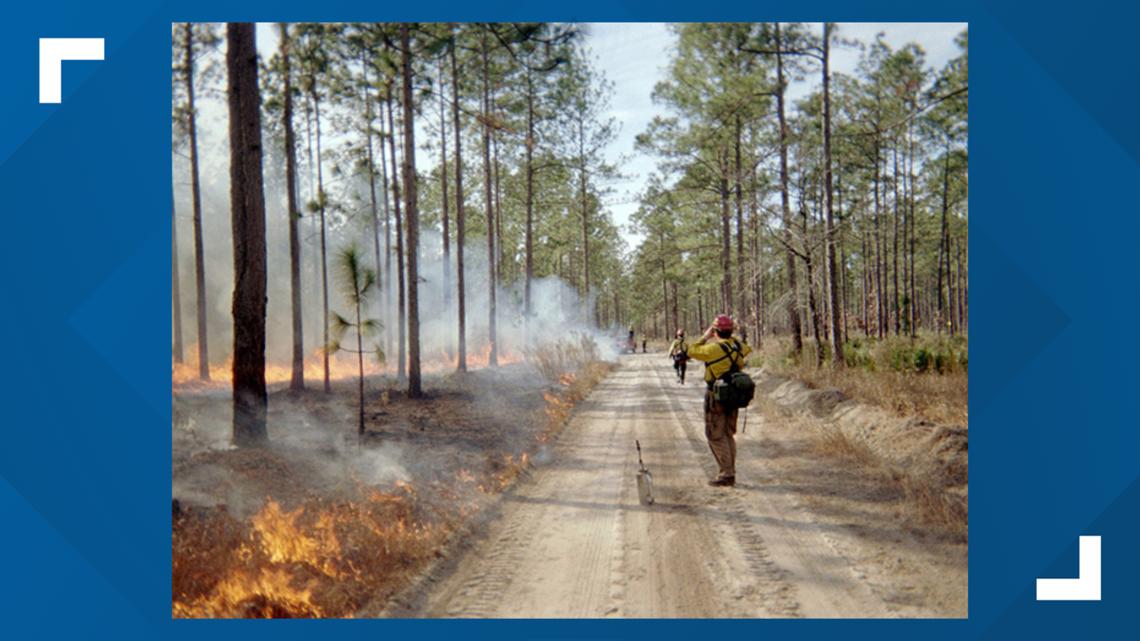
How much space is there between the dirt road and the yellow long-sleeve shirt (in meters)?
1.09

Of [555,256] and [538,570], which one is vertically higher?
[555,256]

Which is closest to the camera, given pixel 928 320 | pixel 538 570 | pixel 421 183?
pixel 538 570

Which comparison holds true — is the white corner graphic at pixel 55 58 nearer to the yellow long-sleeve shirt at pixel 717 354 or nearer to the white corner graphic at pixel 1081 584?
the yellow long-sleeve shirt at pixel 717 354

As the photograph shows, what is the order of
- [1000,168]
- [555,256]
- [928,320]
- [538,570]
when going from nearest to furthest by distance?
[538,570], [1000,168], [555,256], [928,320]

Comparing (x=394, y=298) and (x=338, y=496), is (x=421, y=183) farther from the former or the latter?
(x=338, y=496)

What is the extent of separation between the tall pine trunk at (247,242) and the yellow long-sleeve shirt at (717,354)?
4.23 metres

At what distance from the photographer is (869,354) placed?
13.5 m

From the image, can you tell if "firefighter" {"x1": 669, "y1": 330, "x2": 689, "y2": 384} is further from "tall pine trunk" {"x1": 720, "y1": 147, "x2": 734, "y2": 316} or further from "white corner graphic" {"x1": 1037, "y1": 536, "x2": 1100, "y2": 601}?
"white corner graphic" {"x1": 1037, "y1": 536, "x2": 1100, "y2": 601}

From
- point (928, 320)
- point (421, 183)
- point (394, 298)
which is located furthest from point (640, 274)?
point (928, 320)

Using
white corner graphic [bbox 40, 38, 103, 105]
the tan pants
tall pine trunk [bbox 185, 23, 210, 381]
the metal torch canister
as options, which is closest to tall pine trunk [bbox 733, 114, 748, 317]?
the tan pants

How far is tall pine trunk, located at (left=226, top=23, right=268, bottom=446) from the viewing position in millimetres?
6848

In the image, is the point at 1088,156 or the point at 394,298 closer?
the point at 1088,156

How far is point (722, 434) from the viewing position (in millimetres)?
6879

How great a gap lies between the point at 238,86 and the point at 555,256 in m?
16.6
